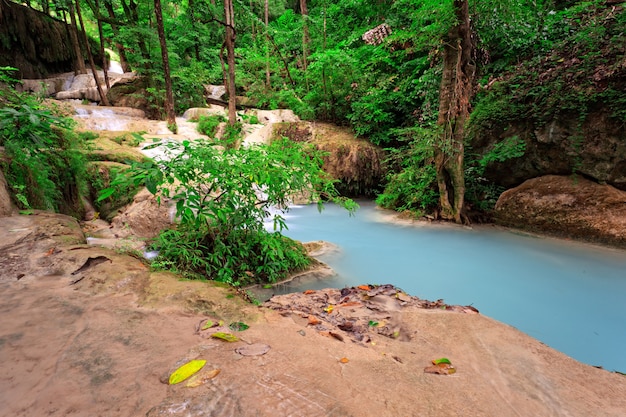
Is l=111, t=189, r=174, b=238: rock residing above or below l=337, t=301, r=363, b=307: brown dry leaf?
above

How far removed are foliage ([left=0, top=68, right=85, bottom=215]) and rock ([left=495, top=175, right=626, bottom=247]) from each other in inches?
306

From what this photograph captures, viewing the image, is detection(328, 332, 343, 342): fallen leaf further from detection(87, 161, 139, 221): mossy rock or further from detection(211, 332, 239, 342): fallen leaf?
detection(87, 161, 139, 221): mossy rock

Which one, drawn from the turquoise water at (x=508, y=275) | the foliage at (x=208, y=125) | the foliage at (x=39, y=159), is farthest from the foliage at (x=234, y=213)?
the foliage at (x=208, y=125)

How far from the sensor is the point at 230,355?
3.89ft

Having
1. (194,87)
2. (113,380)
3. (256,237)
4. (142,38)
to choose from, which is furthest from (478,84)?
(142,38)

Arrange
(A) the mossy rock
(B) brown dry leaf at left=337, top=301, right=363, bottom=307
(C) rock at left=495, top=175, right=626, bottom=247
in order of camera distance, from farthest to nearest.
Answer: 1. (C) rock at left=495, top=175, right=626, bottom=247
2. (A) the mossy rock
3. (B) brown dry leaf at left=337, top=301, right=363, bottom=307

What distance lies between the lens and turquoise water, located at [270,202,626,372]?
10.4ft

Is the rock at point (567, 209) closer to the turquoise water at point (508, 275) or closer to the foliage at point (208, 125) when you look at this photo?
the turquoise water at point (508, 275)

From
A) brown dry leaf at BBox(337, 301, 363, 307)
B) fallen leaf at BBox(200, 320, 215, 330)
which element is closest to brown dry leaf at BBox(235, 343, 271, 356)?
fallen leaf at BBox(200, 320, 215, 330)

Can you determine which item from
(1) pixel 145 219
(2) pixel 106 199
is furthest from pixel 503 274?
(2) pixel 106 199

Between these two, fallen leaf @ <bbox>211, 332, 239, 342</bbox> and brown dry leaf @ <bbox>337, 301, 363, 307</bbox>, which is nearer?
fallen leaf @ <bbox>211, 332, 239, 342</bbox>

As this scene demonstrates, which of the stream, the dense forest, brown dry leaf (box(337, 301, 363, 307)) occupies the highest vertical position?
the dense forest

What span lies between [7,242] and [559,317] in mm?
5410

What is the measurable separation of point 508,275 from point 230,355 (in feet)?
15.4
